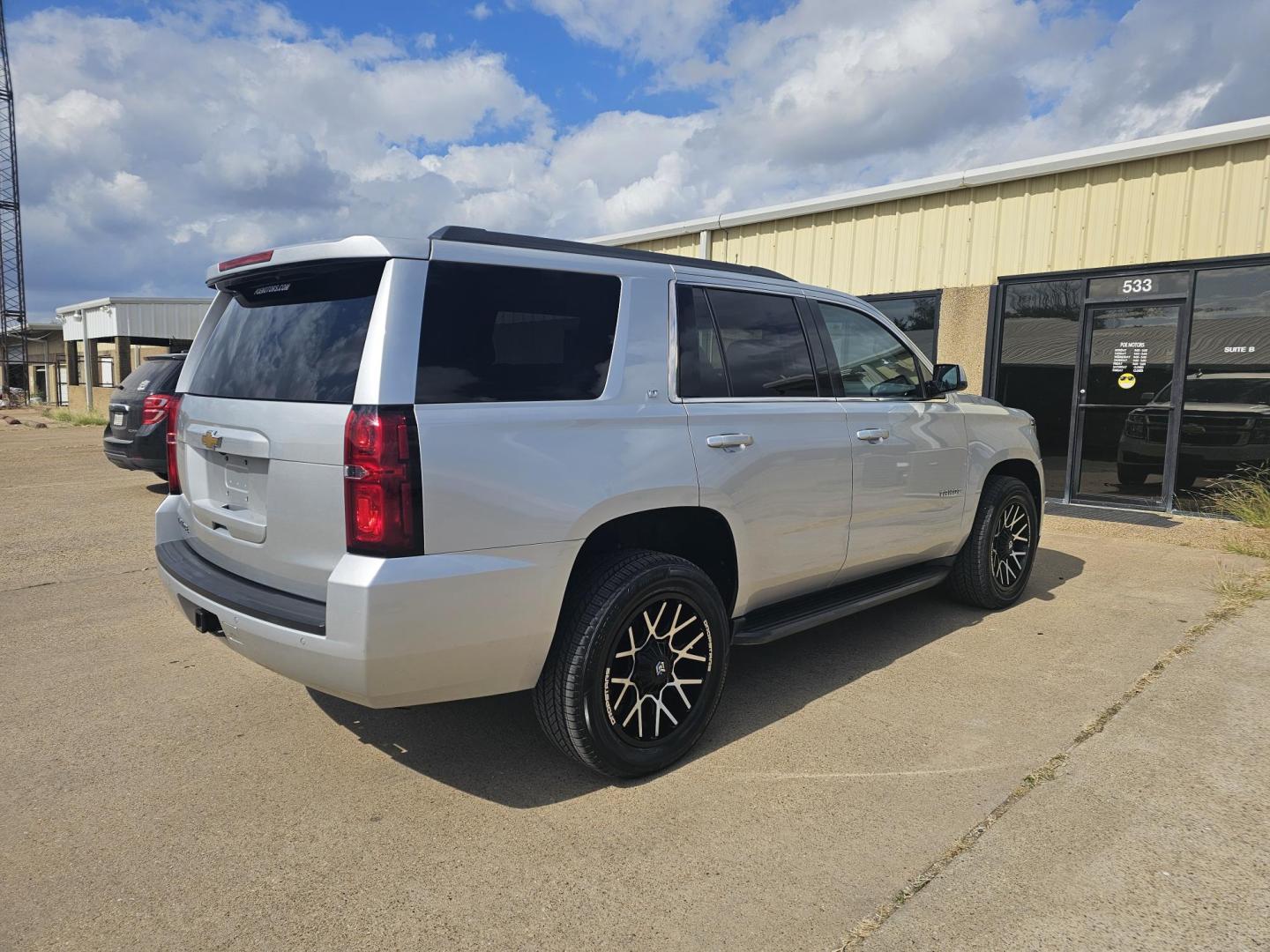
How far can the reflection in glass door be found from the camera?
8328mm

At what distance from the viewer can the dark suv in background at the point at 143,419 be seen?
888cm

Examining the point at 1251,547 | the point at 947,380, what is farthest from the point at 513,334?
the point at 1251,547

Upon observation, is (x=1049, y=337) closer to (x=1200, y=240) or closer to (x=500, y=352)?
(x=1200, y=240)

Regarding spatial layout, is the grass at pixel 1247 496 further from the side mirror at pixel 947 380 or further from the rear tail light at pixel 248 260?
the rear tail light at pixel 248 260

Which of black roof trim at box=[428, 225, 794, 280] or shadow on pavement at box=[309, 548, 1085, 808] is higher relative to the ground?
black roof trim at box=[428, 225, 794, 280]

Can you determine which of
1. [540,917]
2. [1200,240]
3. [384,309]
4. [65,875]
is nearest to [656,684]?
[540,917]

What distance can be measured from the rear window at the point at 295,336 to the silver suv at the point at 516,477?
0.04ft

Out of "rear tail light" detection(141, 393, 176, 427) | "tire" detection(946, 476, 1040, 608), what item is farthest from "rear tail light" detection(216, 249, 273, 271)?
"rear tail light" detection(141, 393, 176, 427)

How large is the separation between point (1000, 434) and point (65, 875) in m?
4.88

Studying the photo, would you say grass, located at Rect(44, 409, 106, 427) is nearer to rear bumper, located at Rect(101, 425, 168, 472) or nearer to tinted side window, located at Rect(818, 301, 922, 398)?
rear bumper, located at Rect(101, 425, 168, 472)

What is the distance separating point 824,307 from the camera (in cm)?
426

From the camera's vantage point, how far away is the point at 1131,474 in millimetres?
8672

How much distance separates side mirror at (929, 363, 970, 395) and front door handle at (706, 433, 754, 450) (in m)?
1.67

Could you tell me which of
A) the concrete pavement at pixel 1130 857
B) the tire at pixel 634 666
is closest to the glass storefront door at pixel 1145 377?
the concrete pavement at pixel 1130 857
